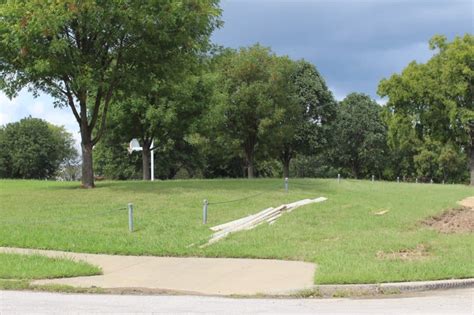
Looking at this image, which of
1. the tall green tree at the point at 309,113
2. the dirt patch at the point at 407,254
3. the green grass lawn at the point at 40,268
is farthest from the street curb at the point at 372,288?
the tall green tree at the point at 309,113

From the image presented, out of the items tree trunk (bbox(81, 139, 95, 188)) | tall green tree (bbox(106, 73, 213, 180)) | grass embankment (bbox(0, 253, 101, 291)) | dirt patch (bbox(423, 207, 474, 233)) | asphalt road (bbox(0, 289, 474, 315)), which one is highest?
tall green tree (bbox(106, 73, 213, 180))

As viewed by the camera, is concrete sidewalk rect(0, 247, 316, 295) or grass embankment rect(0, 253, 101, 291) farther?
grass embankment rect(0, 253, 101, 291)

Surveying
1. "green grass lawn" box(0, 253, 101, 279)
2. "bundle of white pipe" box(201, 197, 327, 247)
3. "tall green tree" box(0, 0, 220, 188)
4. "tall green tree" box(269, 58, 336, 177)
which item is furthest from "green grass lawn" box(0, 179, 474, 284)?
"tall green tree" box(269, 58, 336, 177)

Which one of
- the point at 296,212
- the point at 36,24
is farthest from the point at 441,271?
the point at 36,24

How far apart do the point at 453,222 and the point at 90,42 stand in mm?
15632

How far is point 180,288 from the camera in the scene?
8.70m

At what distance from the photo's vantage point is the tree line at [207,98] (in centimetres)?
2088

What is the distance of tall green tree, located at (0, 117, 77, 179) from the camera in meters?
71.6

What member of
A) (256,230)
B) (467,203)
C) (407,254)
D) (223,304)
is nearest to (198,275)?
(223,304)

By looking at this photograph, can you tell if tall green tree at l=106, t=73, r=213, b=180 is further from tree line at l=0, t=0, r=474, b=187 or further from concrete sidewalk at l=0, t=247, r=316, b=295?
concrete sidewalk at l=0, t=247, r=316, b=295

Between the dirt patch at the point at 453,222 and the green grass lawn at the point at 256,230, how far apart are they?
0.40 metres

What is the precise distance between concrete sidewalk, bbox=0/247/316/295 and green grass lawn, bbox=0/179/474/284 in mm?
400

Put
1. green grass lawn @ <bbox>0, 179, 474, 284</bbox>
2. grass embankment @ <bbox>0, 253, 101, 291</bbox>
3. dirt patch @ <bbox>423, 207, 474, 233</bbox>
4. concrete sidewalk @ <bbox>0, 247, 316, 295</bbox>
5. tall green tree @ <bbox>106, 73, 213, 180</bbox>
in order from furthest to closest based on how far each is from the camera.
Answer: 1. tall green tree @ <bbox>106, 73, 213, 180</bbox>
2. dirt patch @ <bbox>423, 207, 474, 233</bbox>
3. green grass lawn @ <bbox>0, 179, 474, 284</bbox>
4. grass embankment @ <bbox>0, 253, 101, 291</bbox>
5. concrete sidewalk @ <bbox>0, 247, 316, 295</bbox>

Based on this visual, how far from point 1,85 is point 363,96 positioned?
49963 millimetres
